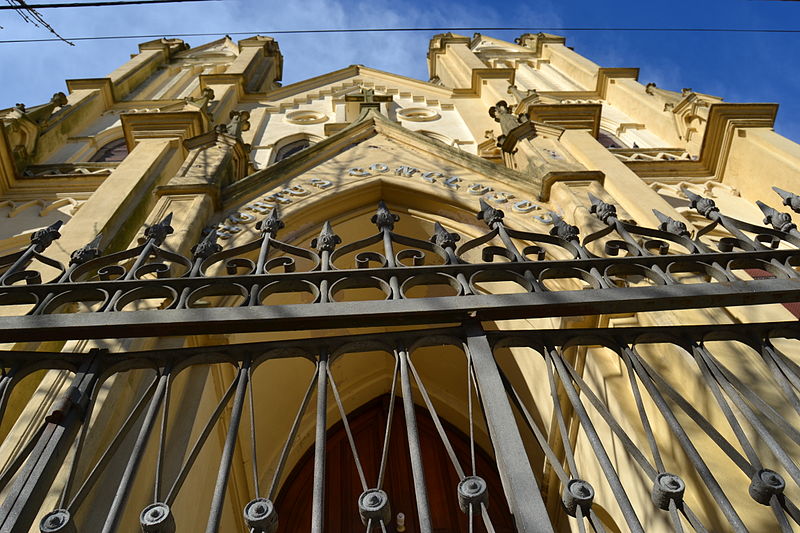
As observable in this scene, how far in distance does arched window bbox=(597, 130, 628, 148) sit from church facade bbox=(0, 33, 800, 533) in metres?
0.27

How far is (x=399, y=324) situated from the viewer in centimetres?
278

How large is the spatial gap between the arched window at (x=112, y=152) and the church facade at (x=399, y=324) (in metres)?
0.12

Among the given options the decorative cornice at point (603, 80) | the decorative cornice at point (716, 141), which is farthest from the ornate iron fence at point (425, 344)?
the decorative cornice at point (603, 80)

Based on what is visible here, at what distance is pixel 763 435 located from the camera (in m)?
2.41

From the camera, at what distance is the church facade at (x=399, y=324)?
2344mm

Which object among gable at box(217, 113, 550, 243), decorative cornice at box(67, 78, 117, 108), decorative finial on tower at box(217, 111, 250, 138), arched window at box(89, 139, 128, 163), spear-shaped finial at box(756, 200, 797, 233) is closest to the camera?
spear-shaped finial at box(756, 200, 797, 233)

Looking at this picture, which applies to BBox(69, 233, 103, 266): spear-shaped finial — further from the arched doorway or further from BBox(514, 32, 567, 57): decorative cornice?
BBox(514, 32, 567, 57): decorative cornice

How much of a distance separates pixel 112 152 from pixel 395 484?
981cm

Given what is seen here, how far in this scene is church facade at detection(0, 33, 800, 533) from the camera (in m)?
2.34

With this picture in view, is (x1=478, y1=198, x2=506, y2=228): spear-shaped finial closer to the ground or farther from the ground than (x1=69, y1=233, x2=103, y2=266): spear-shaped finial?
farther from the ground

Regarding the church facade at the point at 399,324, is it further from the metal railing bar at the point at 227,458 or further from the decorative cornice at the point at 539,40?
the decorative cornice at the point at 539,40

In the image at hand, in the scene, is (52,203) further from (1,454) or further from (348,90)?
(348,90)

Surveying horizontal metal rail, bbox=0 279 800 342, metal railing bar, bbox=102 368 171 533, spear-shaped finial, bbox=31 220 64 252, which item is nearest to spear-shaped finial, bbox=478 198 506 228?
horizontal metal rail, bbox=0 279 800 342

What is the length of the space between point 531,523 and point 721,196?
878 centimetres
